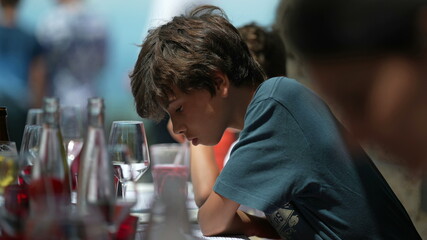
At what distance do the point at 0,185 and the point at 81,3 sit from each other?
7.98 ft

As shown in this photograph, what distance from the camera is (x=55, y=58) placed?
3.41m

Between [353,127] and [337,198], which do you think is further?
[337,198]

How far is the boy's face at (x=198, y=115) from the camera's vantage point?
65.8 inches

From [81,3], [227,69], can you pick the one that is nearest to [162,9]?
[81,3]

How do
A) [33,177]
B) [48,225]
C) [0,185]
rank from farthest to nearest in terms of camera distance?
[0,185]
[33,177]
[48,225]

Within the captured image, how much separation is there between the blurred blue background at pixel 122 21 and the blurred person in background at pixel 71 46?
2.8 inches

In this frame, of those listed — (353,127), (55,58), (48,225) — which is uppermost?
(353,127)

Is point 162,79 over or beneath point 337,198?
over

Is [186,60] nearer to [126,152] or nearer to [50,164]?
[126,152]

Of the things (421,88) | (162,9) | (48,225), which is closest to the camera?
(421,88)

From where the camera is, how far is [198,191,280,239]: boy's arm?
4.78ft

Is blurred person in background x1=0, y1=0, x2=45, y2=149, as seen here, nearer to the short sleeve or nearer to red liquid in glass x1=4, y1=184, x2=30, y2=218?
the short sleeve

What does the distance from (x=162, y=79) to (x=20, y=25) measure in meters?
2.02

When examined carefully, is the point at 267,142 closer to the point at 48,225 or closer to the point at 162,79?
the point at 162,79
